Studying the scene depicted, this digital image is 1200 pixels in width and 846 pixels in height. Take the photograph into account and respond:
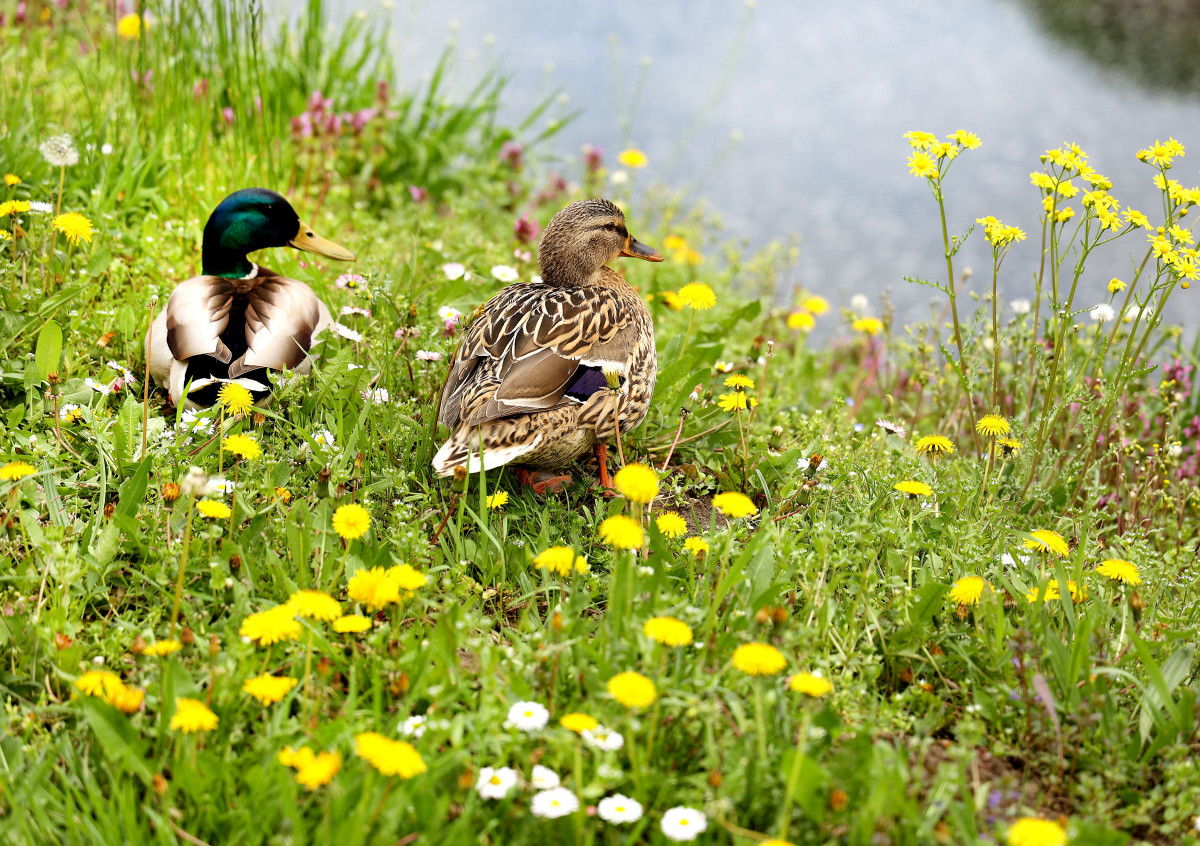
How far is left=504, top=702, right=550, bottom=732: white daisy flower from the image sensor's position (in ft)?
6.49

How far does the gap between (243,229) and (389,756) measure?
284cm

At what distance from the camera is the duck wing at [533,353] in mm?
3037

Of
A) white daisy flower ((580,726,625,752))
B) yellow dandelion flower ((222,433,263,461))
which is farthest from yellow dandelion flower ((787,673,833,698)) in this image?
yellow dandelion flower ((222,433,263,461))

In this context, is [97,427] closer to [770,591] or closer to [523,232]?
[770,591]

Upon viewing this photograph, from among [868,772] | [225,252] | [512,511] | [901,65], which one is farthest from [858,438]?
[901,65]

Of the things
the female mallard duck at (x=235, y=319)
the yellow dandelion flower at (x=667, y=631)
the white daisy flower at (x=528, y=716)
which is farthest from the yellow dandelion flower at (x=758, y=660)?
the female mallard duck at (x=235, y=319)

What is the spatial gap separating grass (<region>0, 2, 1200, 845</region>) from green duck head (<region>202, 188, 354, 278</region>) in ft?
1.21

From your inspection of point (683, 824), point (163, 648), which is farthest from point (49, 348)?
point (683, 824)

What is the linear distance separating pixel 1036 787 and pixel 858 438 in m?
1.98

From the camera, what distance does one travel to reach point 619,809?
1.87 metres

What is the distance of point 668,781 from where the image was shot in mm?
1938

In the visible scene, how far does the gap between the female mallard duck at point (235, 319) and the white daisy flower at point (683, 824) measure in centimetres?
220

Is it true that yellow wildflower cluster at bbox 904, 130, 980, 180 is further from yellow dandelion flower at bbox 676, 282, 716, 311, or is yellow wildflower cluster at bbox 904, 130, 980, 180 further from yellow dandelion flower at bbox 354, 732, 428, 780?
yellow dandelion flower at bbox 354, 732, 428, 780

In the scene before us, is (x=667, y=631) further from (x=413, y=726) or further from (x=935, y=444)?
(x=935, y=444)
